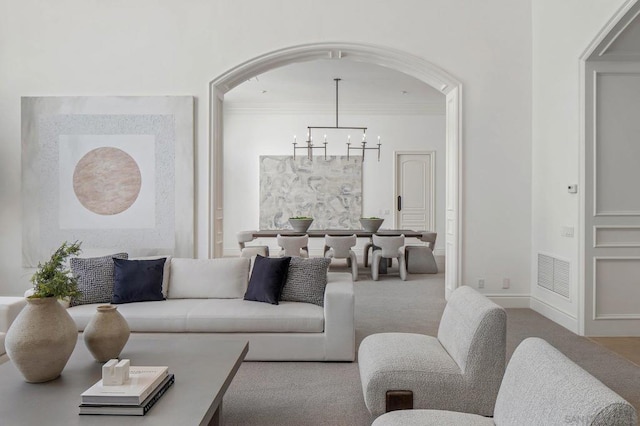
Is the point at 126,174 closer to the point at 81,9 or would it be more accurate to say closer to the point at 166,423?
the point at 81,9

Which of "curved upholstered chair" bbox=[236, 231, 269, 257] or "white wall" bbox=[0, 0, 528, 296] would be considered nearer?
"white wall" bbox=[0, 0, 528, 296]

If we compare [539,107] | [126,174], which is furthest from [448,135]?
[126,174]

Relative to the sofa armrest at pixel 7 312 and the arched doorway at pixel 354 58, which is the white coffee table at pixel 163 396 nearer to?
the sofa armrest at pixel 7 312

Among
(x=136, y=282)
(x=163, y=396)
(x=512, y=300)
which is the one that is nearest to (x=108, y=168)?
(x=136, y=282)

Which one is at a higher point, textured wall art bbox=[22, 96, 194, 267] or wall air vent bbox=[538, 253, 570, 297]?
textured wall art bbox=[22, 96, 194, 267]

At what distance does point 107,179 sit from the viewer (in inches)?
219

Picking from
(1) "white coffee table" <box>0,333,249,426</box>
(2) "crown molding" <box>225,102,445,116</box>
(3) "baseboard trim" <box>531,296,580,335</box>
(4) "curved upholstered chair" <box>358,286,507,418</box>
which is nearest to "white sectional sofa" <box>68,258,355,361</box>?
(1) "white coffee table" <box>0,333,249,426</box>

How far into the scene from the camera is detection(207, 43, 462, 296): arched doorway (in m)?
5.60

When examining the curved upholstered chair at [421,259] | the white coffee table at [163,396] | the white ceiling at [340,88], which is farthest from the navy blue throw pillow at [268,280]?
the curved upholstered chair at [421,259]

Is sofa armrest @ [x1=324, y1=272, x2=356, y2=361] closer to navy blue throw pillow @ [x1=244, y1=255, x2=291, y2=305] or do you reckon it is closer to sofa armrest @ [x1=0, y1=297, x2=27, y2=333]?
navy blue throw pillow @ [x1=244, y1=255, x2=291, y2=305]

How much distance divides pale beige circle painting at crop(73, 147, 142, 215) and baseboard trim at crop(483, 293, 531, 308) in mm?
4254

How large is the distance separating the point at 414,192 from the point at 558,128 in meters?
5.80

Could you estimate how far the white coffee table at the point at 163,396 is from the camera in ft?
6.23

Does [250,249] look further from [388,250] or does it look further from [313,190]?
[313,190]
